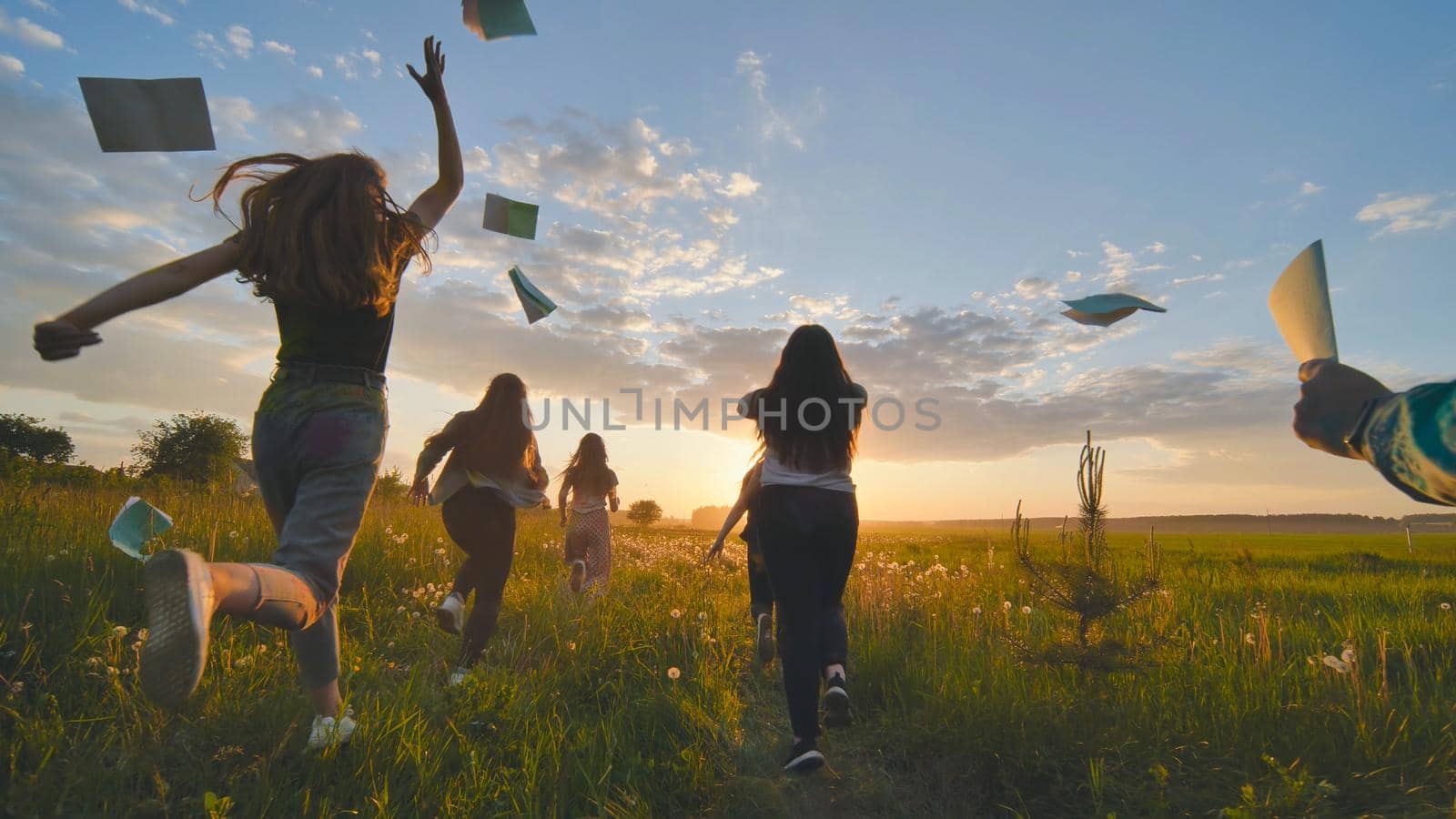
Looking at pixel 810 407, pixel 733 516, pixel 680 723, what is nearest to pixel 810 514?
pixel 810 407

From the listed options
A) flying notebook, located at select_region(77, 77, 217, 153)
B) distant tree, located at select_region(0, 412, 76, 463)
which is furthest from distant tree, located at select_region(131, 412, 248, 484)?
flying notebook, located at select_region(77, 77, 217, 153)

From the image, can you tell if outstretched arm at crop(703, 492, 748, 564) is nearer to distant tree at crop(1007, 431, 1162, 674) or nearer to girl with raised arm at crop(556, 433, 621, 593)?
distant tree at crop(1007, 431, 1162, 674)


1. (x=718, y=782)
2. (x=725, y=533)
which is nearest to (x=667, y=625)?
(x=725, y=533)

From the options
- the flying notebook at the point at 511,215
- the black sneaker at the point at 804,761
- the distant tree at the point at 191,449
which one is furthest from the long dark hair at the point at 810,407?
the distant tree at the point at 191,449

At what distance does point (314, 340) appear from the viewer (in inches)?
110

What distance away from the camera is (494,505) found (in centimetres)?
512

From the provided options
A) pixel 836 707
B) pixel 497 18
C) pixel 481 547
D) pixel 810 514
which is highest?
pixel 497 18

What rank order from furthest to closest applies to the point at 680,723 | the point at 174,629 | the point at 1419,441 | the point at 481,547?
→ 1. the point at 481,547
2. the point at 680,723
3. the point at 174,629
4. the point at 1419,441

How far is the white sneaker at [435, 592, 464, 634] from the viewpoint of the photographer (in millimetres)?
4800

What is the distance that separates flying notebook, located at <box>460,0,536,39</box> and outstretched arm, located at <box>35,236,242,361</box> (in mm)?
1658

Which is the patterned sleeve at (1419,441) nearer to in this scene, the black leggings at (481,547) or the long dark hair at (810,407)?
the long dark hair at (810,407)

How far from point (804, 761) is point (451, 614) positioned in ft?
8.90

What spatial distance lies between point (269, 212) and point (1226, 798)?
4.60 meters

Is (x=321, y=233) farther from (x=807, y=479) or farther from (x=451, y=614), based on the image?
(x=451, y=614)
